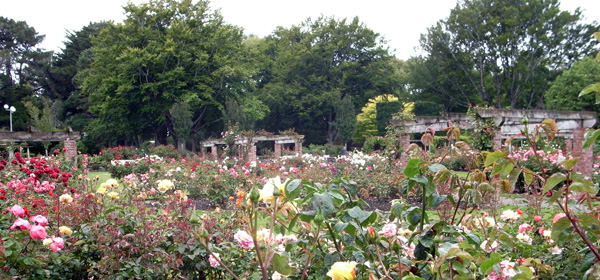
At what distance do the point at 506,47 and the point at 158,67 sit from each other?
20871 millimetres

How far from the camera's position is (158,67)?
27047mm

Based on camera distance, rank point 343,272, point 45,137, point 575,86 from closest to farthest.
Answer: point 343,272 → point 45,137 → point 575,86

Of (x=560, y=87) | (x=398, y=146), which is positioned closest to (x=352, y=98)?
(x=560, y=87)

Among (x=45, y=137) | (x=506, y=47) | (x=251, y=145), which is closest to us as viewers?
(x=45, y=137)

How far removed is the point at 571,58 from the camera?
85.6ft

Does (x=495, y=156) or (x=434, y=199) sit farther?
(x=434, y=199)

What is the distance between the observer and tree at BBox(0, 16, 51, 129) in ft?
111

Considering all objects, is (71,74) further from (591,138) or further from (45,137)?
(591,138)

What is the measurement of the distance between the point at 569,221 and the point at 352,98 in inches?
1299

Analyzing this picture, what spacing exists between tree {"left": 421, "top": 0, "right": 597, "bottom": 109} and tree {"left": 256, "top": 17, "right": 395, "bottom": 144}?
5805 mm

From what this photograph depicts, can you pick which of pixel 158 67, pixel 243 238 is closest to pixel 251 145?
pixel 158 67

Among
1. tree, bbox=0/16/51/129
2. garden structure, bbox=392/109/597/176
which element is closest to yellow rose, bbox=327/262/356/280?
garden structure, bbox=392/109/597/176

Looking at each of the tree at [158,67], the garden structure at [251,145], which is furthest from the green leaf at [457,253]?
the tree at [158,67]

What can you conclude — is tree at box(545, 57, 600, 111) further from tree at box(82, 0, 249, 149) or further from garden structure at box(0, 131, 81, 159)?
garden structure at box(0, 131, 81, 159)
